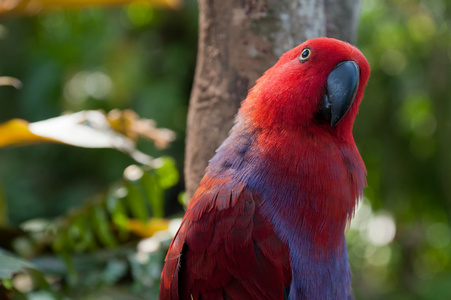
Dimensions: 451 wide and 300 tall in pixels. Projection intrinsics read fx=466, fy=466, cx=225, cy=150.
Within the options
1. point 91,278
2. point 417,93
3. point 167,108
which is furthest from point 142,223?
point 417,93

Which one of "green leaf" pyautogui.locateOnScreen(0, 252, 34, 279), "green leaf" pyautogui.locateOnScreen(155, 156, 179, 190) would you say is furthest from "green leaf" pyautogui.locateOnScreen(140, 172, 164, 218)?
"green leaf" pyautogui.locateOnScreen(0, 252, 34, 279)

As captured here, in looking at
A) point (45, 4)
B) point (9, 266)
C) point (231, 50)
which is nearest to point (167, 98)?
point (45, 4)

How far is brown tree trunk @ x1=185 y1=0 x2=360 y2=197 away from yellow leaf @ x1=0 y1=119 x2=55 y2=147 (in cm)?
43

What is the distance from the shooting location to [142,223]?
1.58m

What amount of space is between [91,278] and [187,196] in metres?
0.54

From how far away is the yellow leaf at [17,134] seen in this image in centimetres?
131

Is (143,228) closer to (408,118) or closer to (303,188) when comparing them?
(303,188)

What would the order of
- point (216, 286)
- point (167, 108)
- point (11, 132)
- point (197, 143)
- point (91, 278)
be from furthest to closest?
1. point (167, 108)
2. point (91, 278)
3. point (11, 132)
4. point (197, 143)
5. point (216, 286)

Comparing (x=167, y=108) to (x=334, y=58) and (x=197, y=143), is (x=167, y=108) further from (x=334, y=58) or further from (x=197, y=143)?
(x=334, y=58)

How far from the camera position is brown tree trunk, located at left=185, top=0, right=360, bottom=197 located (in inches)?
43.2

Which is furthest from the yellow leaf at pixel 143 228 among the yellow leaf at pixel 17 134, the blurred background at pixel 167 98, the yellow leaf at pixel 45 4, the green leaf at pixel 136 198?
the blurred background at pixel 167 98

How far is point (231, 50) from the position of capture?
3.71 ft

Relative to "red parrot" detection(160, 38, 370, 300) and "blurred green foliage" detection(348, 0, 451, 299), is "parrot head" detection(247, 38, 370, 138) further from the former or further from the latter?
"blurred green foliage" detection(348, 0, 451, 299)

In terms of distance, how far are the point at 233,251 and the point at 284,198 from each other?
133 mm
